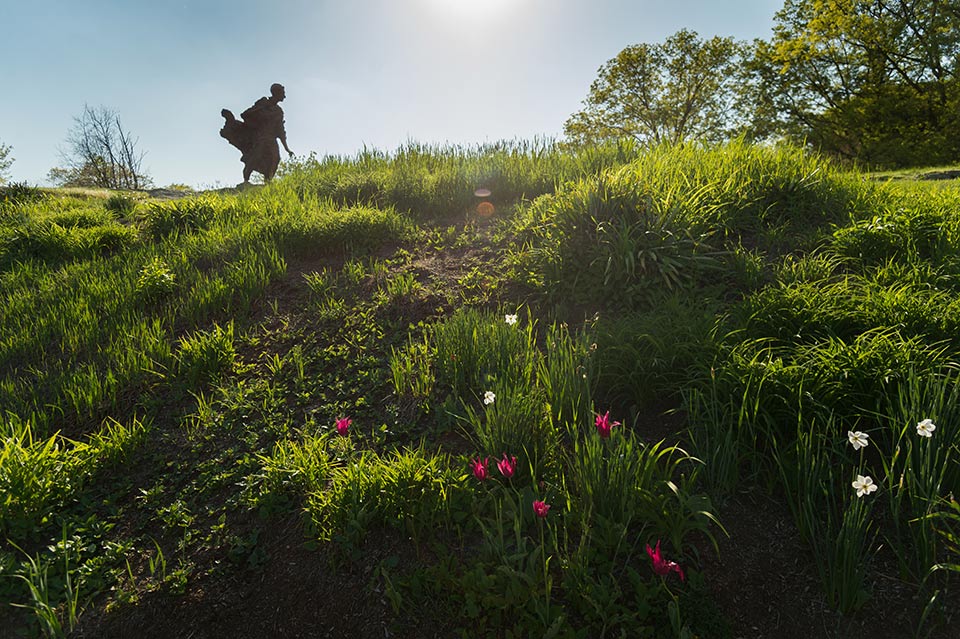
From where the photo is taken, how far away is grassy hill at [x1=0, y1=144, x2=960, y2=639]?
1860mm

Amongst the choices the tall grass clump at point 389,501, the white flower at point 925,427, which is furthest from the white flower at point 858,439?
the tall grass clump at point 389,501

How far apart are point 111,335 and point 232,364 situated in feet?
4.55

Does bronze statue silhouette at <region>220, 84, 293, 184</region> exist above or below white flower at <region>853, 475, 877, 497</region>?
above

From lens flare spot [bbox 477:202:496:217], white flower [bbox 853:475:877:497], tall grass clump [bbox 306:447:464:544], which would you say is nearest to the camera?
white flower [bbox 853:475:877:497]

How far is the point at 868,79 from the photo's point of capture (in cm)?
1923

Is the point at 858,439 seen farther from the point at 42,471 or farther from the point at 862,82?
the point at 862,82

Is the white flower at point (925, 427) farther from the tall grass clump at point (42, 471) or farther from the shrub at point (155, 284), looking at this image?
the shrub at point (155, 284)

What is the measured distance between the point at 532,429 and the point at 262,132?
39.1 feet

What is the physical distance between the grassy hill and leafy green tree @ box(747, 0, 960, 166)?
17118 mm

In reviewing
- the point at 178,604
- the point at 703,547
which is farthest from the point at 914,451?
the point at 178,604

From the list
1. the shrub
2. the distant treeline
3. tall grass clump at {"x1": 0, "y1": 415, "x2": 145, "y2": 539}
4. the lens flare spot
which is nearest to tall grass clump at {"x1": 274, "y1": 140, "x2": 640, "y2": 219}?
the lens flare spot

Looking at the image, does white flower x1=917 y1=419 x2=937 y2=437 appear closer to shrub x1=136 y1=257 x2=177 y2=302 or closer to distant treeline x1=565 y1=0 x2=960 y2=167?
shrub x1=136 y1=257 x2=177 y2=302

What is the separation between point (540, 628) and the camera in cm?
172

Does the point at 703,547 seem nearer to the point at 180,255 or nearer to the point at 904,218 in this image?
the point at 904,218
